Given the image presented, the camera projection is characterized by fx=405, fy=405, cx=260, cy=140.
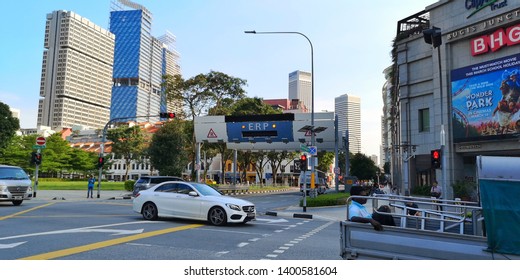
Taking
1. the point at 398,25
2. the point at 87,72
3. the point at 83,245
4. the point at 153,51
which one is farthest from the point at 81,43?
the point at 83,245

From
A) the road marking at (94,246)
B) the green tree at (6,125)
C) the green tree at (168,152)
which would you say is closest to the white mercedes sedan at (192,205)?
the road marking at (94,246)

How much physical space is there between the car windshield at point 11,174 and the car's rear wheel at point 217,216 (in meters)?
11.1

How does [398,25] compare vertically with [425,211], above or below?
above

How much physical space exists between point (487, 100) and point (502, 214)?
24.6 m

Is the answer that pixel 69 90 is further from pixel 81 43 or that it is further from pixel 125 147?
pixel 125 147

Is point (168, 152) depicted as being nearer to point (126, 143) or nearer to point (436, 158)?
point (436, 158)

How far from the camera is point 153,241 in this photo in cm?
933

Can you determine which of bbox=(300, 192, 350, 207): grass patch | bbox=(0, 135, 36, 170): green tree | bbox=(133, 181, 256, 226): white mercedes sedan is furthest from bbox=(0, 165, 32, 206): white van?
bbox=(0, 135, 36, 170): green tree

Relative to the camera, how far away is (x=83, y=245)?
8.51 meters

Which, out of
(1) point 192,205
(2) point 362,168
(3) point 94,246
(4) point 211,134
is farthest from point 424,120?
(2) point 362,168

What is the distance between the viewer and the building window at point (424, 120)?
105 ft

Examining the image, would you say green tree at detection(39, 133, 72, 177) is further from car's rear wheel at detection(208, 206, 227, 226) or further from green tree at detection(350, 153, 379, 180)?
car's rear wheel at detection(208, 206, 227, 226)

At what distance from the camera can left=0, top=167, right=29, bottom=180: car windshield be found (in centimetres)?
1839
